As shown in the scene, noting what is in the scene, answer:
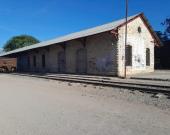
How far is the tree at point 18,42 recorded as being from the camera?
83.0 metres

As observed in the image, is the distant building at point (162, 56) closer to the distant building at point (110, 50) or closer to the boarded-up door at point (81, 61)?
the distant building at point (110, 50)

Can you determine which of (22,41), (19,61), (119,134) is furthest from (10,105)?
(22,41)

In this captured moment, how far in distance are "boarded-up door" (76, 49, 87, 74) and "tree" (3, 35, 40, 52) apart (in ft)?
197

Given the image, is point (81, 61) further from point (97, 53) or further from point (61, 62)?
point (61, 62)

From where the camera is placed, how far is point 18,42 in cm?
8306

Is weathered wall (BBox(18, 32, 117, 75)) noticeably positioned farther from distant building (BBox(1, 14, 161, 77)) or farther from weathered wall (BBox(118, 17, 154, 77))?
weathered wall (BBox(118, 17, 154, 77))

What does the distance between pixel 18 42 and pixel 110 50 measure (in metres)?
66.3

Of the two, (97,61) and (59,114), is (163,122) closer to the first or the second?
(59,114)

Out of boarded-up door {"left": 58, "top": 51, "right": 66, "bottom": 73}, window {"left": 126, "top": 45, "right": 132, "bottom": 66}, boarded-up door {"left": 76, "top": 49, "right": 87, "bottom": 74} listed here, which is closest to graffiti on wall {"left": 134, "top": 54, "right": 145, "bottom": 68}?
window {"left": 126, "top": 45, "right": 132, "bottom": 66}

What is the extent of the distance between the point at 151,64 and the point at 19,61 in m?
23.9

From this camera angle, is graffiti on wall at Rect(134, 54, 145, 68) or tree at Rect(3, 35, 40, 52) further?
tree at Rect(3, 35, 40, 52)

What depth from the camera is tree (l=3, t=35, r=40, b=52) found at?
272 feet

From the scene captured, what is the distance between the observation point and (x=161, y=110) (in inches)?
298

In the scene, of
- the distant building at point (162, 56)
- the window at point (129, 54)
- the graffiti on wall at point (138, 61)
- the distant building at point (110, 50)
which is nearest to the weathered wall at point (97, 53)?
the distant building at point (110, 50)
